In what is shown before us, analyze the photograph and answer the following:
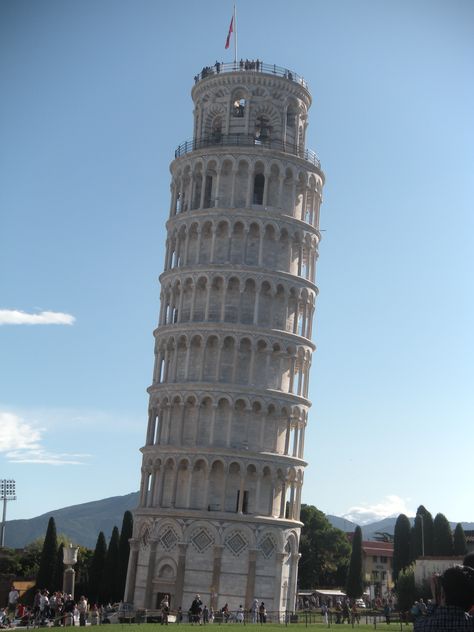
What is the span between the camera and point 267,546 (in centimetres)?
5922

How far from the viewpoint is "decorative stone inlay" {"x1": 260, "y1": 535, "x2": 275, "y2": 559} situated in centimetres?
5891

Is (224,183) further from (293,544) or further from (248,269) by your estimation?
(293,544)

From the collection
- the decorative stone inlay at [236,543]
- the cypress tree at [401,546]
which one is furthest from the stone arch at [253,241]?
the cypress tree at [401,546]

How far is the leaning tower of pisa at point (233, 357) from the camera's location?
192 ft

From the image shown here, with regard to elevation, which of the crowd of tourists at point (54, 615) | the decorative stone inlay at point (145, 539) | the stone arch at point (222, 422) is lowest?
the crowd of tourists at point (54, 615)

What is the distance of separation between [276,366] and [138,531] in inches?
545

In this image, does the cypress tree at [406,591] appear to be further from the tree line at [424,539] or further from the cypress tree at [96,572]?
the cypress tree at [96,572]

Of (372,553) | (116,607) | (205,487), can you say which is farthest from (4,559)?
(372,553)

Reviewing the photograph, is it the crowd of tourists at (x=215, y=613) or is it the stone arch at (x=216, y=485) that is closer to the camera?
the crowd of tourists at (x=215, y=613)

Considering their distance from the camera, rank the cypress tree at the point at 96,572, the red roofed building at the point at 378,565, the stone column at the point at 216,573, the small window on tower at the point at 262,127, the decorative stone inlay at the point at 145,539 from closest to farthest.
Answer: the stone column at the point at 216,573 → the decorative stone inlay at the point at 145,539 → the small window on tower at the point at 262,127 → the cypress tree at the point at 96,572 → the red roofed building at the point at 378,565

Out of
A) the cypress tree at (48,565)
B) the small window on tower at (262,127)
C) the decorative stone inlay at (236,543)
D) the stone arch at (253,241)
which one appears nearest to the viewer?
the decorative stone inlay at (236,543)

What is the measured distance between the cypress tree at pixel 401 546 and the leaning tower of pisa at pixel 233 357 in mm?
26266

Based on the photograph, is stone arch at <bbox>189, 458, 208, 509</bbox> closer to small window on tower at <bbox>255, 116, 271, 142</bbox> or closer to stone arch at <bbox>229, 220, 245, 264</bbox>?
stone arch at <bbox>229, 220, 245, 264</bbox>

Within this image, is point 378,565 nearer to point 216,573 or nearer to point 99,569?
point 99,569
